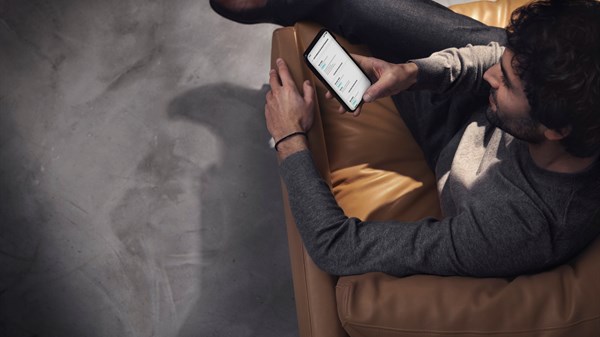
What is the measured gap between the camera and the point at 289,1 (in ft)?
4.16

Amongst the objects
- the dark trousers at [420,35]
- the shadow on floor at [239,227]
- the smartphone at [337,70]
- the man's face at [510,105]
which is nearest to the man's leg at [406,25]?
the dark trousers at [420,35]

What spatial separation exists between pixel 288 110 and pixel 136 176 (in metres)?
0.69

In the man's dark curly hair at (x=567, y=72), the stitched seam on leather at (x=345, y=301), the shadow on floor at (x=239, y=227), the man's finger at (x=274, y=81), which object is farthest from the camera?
the shadow on floor at (x=239, y=227)

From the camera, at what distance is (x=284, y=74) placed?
123 centimetres

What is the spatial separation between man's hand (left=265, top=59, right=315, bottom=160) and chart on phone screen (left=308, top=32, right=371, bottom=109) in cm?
6

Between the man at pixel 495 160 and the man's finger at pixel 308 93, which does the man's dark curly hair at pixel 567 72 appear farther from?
the man's finger at pixel 308 93

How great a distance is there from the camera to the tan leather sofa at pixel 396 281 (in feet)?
3.07

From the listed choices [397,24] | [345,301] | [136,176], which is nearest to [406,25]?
[397,24]

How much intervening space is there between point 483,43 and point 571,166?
413mm

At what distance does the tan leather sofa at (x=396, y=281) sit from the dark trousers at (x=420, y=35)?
4 centimetres

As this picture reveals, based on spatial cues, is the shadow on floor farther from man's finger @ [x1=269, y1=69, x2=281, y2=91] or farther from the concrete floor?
man's finger @ [x1=269, y1=69, x2=281, y2=91]

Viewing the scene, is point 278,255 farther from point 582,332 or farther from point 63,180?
point 582,332

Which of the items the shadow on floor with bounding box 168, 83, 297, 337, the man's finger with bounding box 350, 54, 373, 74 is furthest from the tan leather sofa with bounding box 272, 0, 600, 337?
the shadow on floor with bounding box 168, 83, 297, 337

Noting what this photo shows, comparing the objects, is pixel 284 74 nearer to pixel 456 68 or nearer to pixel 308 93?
pixel 308 93
